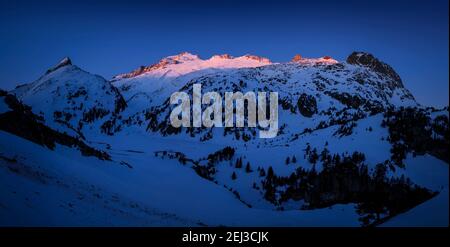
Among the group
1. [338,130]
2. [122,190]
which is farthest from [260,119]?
[122,190]

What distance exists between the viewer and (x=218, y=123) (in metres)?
Result: 177

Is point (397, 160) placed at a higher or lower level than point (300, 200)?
higher

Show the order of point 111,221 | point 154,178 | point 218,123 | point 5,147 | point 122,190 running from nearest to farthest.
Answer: point 111,221 < point 5,147 < point 122,190 < point 154,178 < point 218,123

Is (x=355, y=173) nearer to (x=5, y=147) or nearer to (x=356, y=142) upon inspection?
(x=356, y=142)

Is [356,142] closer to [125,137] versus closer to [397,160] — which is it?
[397,160]

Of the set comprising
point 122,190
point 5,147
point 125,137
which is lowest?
point 122,190

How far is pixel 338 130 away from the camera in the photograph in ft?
275

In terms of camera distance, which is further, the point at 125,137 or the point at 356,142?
the point at 125,137

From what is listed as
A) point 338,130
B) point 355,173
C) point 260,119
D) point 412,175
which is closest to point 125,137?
point 260,119

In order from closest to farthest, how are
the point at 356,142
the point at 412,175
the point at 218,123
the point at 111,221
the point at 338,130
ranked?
the point at 111,221, the point at 412,175, the point at 356,142, the point at 338,130, the point at 218,123

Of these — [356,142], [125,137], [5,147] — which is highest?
[125,137]

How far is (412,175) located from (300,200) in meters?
20.0
